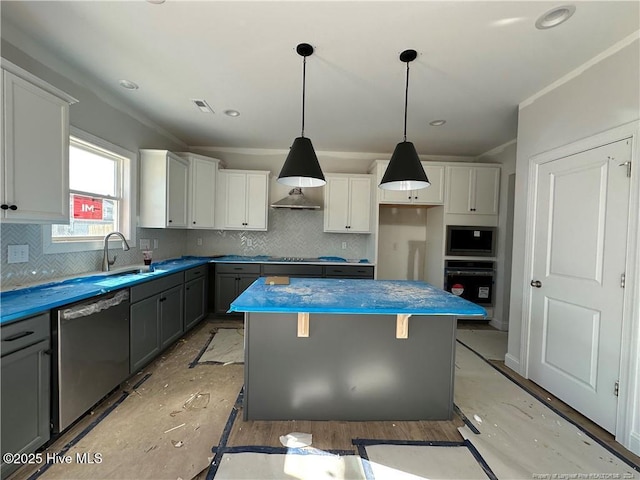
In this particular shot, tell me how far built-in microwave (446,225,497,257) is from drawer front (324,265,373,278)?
1210 millimetres

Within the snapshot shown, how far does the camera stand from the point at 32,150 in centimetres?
173

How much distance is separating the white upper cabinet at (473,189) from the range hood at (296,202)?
2.04m

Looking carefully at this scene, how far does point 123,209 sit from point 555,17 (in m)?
4.18

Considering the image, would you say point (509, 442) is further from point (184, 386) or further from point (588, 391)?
point (184, 386)

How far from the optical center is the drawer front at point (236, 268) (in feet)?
13.3

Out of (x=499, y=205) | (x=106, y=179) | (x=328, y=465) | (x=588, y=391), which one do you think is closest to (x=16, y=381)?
(x=328, y=465)

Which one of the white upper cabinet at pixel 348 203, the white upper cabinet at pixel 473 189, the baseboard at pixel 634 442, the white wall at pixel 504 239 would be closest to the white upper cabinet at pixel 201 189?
the white upper cabinet at pixel 348 203

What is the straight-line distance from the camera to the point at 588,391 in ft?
6.70

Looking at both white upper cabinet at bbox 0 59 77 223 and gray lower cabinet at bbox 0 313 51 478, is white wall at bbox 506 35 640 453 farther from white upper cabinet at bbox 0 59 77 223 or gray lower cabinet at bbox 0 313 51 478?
white upper cabinet at bbox 0 59 77 223

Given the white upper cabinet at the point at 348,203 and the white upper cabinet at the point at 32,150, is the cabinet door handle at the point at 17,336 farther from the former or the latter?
the white upper cabinet at the point at 348,203

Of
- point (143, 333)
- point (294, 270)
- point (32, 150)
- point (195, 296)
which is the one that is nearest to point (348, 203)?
point (294, 270)

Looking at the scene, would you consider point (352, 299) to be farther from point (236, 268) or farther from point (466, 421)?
point (236, 268)

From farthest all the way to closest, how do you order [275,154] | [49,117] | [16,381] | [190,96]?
Answer: [275,154]
[190,96]
[49,117]
[16,381]

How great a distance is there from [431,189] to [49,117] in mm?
4132
